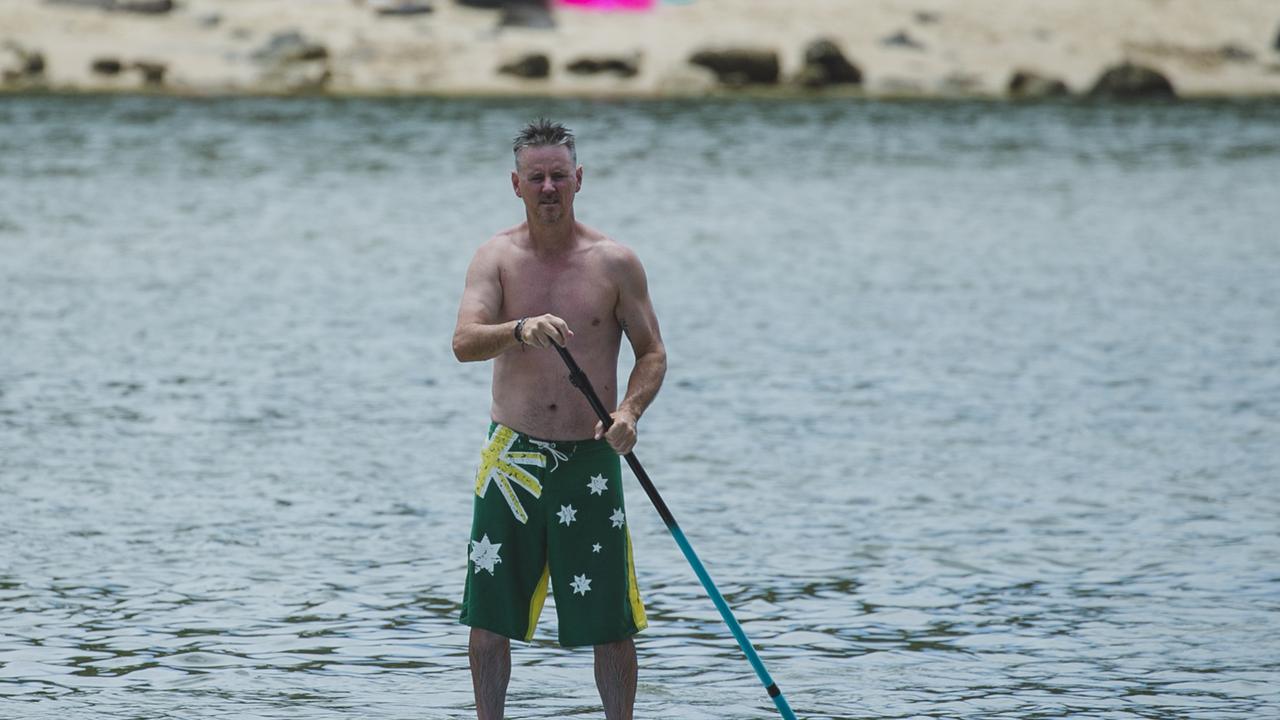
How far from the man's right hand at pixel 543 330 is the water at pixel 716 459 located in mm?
1894

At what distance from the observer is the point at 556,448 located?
21.1 ft

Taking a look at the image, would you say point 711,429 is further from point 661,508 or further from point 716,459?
point 661,508

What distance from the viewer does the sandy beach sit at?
56906mm

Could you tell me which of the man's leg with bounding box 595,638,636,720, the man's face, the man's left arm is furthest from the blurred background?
the man's face

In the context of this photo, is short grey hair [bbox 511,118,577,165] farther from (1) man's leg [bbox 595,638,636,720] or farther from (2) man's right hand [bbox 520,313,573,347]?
(1) man's leg [bbox 595,638,636,720]

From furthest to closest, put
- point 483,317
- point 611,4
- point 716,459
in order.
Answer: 1. point 611,4
2. point 716,459
3. point 483,317

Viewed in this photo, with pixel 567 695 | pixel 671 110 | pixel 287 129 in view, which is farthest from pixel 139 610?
pixel 671 110

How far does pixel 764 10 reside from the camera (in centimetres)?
6569

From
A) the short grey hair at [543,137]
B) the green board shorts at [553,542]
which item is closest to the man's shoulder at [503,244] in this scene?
the short grey hair at [543,137]

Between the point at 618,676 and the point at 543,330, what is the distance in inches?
43.7

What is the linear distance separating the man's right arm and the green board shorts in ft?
1.09

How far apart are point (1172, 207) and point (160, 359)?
17.3 m

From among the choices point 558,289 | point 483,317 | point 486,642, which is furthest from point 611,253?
point 486,642

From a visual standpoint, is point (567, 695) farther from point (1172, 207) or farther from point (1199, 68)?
point (1199, 68)
